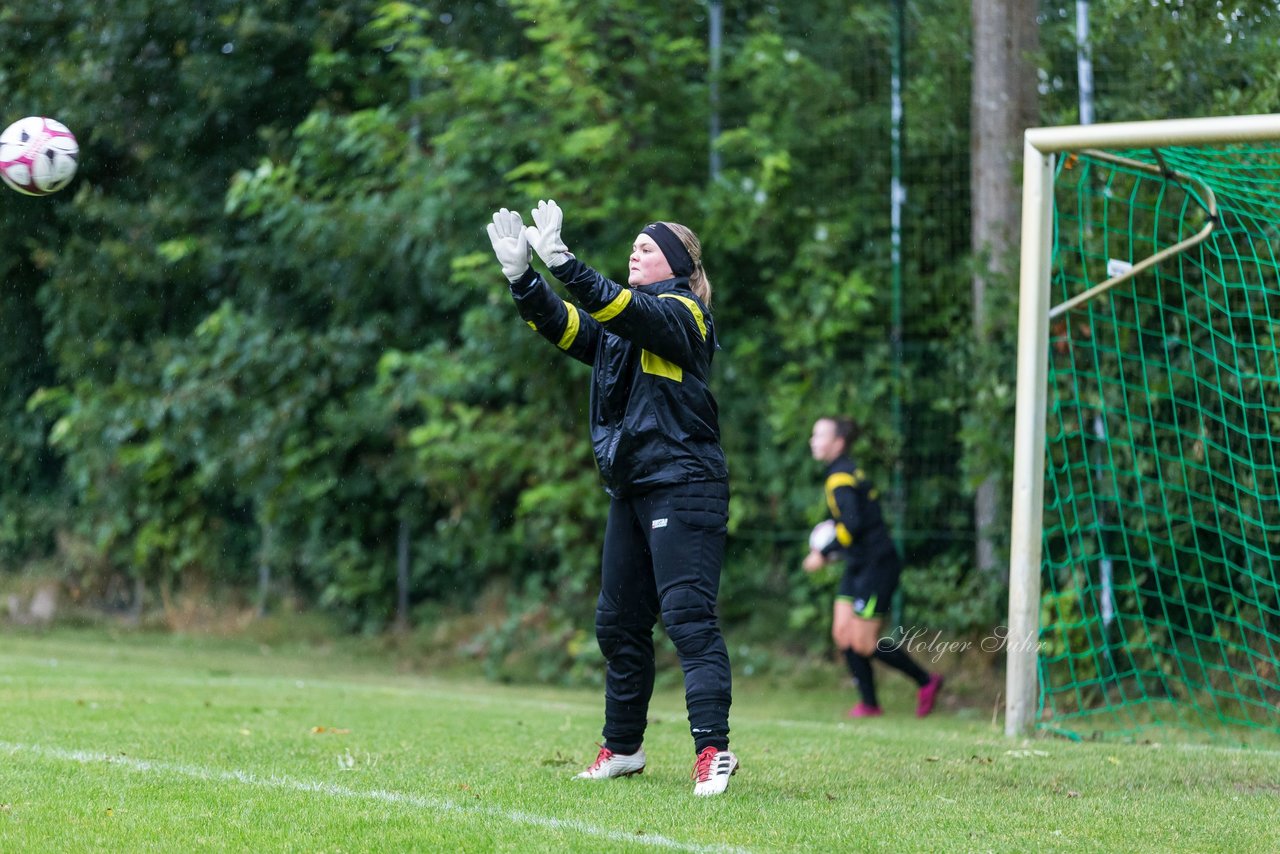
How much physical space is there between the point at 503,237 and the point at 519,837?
1918 mm

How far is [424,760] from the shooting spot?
567 cm

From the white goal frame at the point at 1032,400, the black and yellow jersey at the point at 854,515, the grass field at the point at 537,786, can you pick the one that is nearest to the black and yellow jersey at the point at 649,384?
the grass field at the point at 537,786

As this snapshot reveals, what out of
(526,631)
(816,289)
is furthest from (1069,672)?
(526,631)

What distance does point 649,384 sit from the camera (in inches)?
197

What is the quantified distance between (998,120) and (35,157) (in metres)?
6.84

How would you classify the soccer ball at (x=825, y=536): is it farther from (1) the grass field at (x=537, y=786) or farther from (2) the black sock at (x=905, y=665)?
(1) the grass field at (x=537, y=786)

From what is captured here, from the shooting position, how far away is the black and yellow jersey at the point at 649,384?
4.84 metres

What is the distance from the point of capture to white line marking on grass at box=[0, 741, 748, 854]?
398cm

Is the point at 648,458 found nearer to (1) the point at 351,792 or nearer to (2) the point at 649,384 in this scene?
(2) the point at 649,384

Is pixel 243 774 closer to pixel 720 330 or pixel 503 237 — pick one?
pixel 503 237

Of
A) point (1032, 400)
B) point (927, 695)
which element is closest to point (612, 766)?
point (1032, 400)

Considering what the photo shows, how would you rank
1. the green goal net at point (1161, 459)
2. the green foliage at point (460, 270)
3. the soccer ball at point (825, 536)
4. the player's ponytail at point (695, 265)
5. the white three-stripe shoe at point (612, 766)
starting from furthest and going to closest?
the green foliage at point (460, 270)
the soccer ball at point (825, 536)
the green goal net at point (1161, 459)
the player's ponytail at point (695, 265)
the white three-stripe shoe at point (612, 766)

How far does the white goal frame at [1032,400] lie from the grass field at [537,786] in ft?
1.36

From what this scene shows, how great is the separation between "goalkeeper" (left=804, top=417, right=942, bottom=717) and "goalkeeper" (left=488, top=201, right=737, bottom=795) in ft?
15.7
